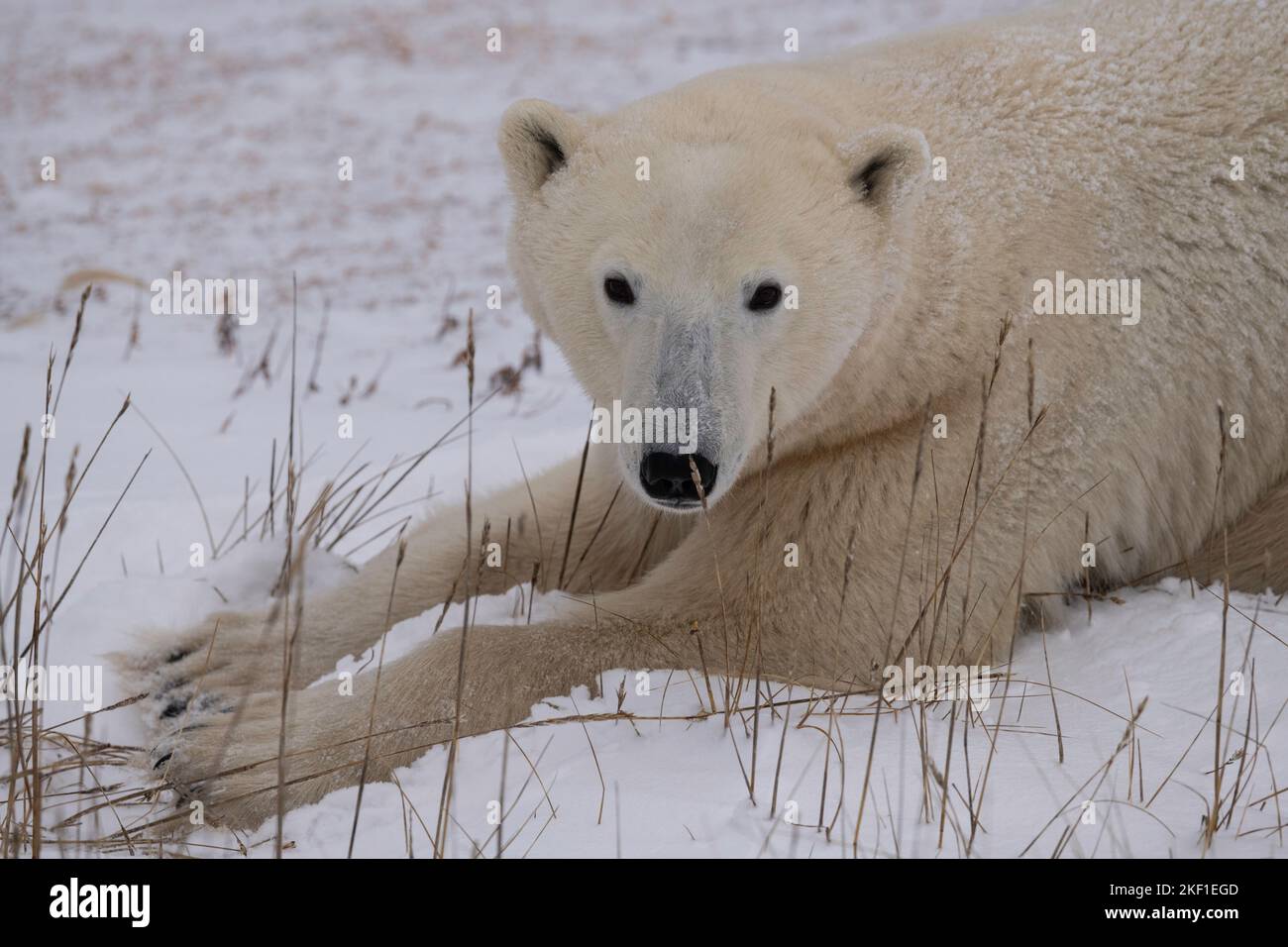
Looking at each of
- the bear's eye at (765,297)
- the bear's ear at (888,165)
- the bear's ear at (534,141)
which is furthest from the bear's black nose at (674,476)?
the bear's ear at (534,141)

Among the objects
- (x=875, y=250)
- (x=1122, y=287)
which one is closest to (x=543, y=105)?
(x=875, y=250)

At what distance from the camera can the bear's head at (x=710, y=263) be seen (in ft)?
9.25

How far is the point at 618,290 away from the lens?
301 centimetres

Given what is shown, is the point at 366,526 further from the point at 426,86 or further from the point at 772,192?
the point at 426,86

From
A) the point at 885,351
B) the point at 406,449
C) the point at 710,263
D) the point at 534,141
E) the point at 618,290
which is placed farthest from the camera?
the point at 406,449

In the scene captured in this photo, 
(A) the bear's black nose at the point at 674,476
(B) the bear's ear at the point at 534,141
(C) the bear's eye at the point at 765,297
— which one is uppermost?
(B) the bear's ear at the point at 534,141

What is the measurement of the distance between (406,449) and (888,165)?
2.86m

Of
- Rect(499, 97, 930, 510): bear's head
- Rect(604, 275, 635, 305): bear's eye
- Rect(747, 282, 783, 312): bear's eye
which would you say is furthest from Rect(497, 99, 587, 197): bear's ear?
Rect(747, 282, 783, 312): bear's eye

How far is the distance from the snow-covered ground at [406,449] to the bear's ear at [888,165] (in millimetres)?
1166

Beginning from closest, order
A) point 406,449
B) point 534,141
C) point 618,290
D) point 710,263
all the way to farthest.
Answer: point 710,263
point 618,290
point 534,141
point 406,449

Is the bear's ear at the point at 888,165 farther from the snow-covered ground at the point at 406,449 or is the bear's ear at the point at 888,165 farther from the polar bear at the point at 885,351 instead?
the snow-covered ground at the point at 406,449

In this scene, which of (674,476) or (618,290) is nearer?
(674,476)

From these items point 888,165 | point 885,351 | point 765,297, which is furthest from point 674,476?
point 888,165

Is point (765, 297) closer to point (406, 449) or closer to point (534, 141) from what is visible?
point (534, 141)
